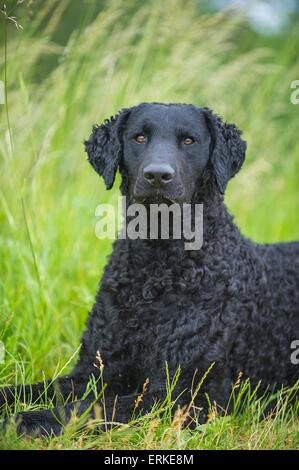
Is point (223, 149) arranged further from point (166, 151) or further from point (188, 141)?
point (166, 151)

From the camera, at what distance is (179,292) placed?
3512 millimetres

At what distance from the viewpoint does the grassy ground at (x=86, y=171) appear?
3.52 m

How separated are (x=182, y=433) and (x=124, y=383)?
0.57 metres

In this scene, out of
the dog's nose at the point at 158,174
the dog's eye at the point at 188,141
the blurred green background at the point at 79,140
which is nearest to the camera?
the dog's nose at the point at 158,174

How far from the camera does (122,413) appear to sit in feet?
10.6

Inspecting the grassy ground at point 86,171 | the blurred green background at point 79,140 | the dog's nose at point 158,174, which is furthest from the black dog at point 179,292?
the blurred green background at point 79,140

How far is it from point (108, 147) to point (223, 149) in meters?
0.66

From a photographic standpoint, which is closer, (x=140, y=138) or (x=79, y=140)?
(x=140, y=138)

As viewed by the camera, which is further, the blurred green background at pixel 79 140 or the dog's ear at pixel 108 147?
the blurred green background at pixel 79 140

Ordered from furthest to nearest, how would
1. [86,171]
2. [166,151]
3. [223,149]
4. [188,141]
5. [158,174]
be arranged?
[86,171]
[223,149]
[188,141]
[166,151]
[158,174]

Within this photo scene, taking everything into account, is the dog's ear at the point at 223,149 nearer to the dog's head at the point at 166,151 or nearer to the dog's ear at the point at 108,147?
the dog's head at the point at 166,151

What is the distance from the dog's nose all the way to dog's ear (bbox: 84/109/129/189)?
0.47 meters

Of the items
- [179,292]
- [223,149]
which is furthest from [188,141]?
[179,292]

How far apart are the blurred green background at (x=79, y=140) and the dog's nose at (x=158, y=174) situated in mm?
923
